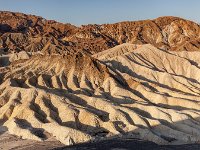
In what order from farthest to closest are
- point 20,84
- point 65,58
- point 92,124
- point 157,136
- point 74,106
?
1. point 65,58
2. point 20,84
3. point 74,106
4. point 92,124
5. point 157,136

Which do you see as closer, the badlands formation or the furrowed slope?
the badlands formation

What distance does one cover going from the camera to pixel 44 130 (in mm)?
79688

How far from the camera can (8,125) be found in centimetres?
8325

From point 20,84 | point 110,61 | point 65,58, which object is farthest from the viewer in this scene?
point 110,61

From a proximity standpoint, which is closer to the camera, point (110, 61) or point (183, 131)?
point (183, 131)

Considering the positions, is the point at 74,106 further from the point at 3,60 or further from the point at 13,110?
the point at 3,60

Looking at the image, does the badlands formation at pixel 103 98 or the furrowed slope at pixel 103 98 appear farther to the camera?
the furrowed slope at pixel 103 98

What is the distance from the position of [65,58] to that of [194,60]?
43447 millimetres

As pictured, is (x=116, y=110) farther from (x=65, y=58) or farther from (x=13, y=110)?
(x=65, y=58)

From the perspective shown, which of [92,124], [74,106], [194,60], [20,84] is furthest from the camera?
[194,60]

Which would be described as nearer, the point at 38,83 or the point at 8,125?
the point at 8,125

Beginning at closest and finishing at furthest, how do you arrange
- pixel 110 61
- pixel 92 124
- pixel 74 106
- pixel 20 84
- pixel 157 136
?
pixel 157 136, pixel 92 124, pixel 74 106, pixel 20 84, pixel 110 61

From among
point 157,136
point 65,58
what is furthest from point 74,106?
point 65,58

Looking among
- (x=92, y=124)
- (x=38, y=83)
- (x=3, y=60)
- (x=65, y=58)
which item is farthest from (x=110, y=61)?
(x=92, y=124)
